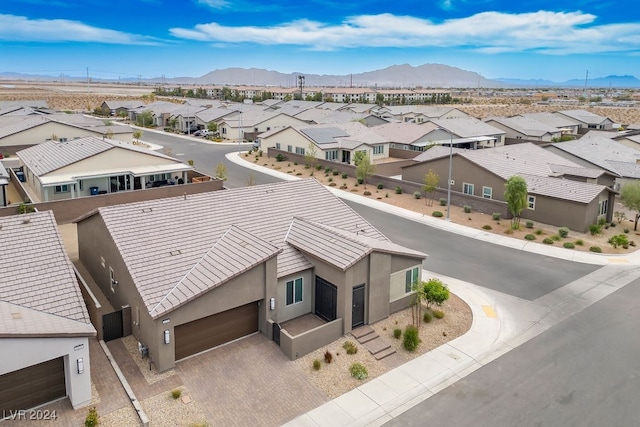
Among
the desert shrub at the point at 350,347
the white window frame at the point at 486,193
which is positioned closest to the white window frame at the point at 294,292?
the desert shrub at the point at 350,347

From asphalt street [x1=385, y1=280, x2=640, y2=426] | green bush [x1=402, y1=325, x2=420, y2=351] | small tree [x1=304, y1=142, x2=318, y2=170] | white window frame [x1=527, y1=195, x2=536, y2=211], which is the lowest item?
asphalt street [x1=385, y1=280, x2=640, y2=426]

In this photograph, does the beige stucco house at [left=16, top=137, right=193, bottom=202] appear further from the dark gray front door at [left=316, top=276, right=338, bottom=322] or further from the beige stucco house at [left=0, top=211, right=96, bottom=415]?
the dark gray front door at [left=316, top=276, right=338, bottom=322]

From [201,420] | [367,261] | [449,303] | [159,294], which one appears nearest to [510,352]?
[449,303]

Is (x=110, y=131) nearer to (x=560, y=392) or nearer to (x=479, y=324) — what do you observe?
(x=479, y=324)

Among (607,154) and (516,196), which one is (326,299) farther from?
(607,154)

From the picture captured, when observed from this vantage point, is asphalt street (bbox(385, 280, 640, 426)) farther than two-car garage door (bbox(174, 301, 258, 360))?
No

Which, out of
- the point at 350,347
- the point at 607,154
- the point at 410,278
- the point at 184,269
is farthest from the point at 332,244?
the point at 607,154

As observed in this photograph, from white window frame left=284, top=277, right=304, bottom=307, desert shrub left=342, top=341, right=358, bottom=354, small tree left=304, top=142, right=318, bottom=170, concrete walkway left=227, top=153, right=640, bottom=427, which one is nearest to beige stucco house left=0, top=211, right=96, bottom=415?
concrete walkway left=227, top=153, right=640, bottom=427
